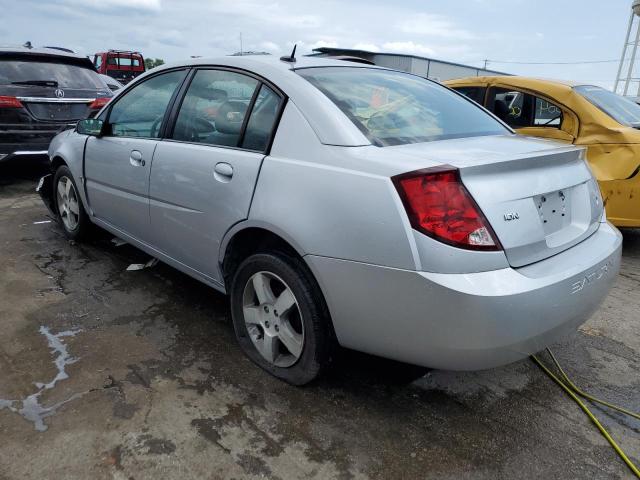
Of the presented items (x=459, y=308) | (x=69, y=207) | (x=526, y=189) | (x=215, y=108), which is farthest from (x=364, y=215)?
(x=69, y=207)

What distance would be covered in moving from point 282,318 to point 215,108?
1251mm

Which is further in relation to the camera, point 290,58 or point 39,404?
Answer: point 290,58

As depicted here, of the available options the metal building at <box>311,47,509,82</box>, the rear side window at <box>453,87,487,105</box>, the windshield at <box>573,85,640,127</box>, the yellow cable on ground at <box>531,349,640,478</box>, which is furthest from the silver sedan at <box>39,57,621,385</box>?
the metal building at <box>311,47,509,82</box>

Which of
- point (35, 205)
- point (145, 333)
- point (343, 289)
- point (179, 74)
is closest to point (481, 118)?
point (343, 289)

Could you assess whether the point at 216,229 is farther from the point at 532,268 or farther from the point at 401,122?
the point at 532,268

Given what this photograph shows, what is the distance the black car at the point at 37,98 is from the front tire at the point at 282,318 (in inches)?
181

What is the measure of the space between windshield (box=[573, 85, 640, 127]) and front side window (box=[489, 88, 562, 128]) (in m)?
0.30

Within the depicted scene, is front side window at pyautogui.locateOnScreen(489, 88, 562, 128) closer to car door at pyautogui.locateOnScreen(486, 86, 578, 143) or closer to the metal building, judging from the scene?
car door at pyautogui.locateOnScreen(486, 86, 578, 143)

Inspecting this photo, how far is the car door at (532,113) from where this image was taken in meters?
4.69

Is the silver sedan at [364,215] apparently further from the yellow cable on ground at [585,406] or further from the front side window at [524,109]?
the front side window at [524,109]

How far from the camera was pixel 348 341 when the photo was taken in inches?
84.6

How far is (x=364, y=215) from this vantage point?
1.92 m

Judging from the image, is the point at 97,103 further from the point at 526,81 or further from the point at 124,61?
the point at 124,61

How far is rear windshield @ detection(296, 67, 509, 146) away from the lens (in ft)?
7.62
